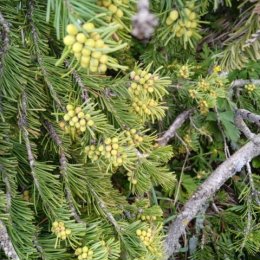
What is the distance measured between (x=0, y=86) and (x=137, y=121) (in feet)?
0.97

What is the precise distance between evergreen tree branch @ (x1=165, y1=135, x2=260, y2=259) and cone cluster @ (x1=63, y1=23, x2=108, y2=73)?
918 mm

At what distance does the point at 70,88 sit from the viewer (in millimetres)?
803

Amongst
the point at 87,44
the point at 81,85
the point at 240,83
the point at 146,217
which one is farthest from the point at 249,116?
the point at 87,44

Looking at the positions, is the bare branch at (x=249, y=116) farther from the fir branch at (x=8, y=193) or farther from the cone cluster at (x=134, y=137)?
the fir branch at (x=8, y=193)

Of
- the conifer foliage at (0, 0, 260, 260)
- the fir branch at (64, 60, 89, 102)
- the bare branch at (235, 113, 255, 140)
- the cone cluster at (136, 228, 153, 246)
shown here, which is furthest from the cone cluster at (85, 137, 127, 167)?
the bare branch at (235, 113, 255, 140)

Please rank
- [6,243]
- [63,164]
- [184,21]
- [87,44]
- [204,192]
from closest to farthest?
1. [87,44]
2. [184,21]
3. [6,243]
4. [63,164]
5. [204,192]

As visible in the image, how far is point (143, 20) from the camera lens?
727mm

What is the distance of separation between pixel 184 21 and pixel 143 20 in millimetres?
173

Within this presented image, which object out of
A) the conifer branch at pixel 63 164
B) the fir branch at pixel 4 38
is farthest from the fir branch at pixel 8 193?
the fir branch at pixel 4 38

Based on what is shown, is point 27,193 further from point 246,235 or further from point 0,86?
point 246,235

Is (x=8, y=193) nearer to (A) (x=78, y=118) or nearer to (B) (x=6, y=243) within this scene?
(B) (x=6, y=243)

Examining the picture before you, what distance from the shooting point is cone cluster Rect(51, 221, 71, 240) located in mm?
760

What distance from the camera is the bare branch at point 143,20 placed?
0.62 meters

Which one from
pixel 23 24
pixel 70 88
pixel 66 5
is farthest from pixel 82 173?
pixel 66 5
